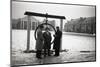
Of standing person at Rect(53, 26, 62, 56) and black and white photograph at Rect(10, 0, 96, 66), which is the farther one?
standing person at Rect(53, 26, 62, 56)

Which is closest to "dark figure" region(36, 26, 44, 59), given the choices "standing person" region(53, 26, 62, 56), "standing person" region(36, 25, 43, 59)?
"standing person" region(36, 25, 43, 59)

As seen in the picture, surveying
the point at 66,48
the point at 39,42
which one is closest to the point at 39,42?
the point at 39,42

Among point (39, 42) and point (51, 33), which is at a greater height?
point (51, 33)

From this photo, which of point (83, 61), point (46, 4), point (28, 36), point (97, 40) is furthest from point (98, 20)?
point (28, 36)

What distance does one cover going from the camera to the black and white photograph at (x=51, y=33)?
6.43 ft

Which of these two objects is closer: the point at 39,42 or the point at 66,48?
the point at 39,42

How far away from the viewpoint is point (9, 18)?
6.34 feet

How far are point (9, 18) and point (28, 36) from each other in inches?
12.5

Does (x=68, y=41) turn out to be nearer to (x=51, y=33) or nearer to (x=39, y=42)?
(x=51, y=33)

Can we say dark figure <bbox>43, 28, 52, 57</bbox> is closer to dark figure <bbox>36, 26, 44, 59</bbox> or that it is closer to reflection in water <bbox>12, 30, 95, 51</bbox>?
dark figure <bbox>36, 26, 44, 59</bbox>

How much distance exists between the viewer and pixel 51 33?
6.88 feet

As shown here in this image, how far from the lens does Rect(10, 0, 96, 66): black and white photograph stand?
196 cm

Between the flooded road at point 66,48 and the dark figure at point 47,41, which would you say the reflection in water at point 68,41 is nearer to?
the flooded road at point 66,48

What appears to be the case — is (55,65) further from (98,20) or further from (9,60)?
(98,20)
